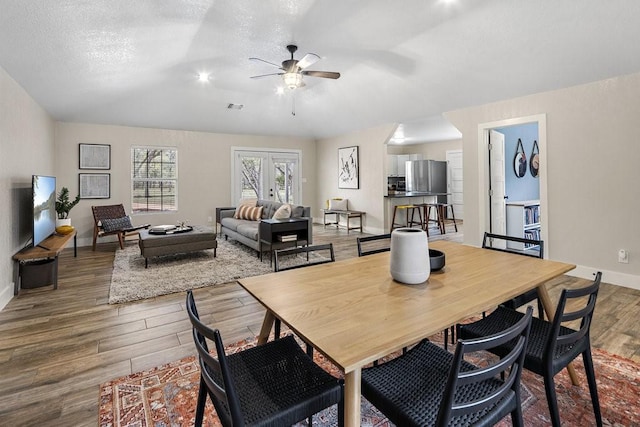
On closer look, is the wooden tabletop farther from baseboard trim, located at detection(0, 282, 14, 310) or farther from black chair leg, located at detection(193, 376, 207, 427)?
black chair leg, located at detection(193, 376, 207, 427)

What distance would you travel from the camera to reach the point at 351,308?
4.11 ft

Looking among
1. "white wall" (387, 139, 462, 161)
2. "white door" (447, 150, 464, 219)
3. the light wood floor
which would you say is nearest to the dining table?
the light wood floor

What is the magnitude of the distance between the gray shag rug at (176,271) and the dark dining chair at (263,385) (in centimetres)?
248

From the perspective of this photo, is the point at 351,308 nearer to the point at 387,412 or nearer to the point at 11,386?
the point at 387,412

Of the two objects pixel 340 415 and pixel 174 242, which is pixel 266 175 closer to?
pixel 174 242

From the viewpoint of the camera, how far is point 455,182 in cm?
955

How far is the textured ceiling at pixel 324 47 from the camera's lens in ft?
9.33

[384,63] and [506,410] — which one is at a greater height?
[384,63]

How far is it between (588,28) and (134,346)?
4.72 metres

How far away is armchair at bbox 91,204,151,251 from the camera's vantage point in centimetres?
553

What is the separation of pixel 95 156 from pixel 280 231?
166 inches

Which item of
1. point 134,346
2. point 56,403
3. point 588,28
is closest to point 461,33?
point 588,28

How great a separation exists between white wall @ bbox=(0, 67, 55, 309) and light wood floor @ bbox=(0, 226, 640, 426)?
1.34 ft

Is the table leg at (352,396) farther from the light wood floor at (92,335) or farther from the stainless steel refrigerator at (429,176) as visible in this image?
the stainless steel refrigerator at (429,176)
